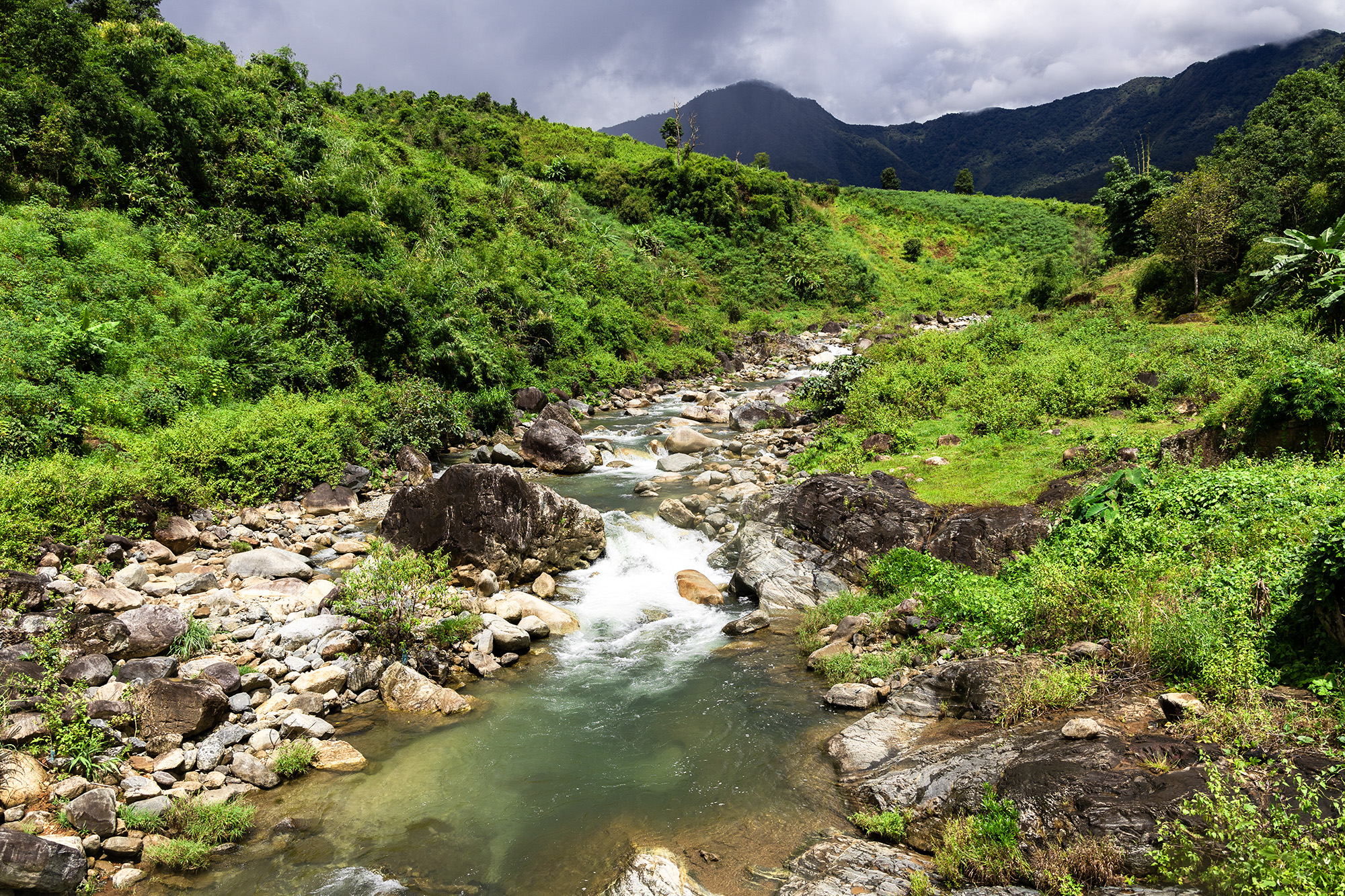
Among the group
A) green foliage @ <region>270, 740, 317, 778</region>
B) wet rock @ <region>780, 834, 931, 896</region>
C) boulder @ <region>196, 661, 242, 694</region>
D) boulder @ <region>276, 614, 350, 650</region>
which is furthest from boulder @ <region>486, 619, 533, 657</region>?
wet rock @ <region>780, 834, 931, 896</region>

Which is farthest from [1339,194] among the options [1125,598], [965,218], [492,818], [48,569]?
[965,218]

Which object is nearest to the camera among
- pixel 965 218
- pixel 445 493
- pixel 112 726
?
pixel 112 726

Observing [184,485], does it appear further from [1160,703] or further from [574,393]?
[574,393]

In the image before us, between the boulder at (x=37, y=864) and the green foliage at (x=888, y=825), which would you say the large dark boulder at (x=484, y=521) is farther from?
the green foliage at (x=888, y=825)

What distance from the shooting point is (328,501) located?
1527 centimetres

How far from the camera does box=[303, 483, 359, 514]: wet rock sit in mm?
15070

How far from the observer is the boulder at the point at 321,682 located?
28.0ft

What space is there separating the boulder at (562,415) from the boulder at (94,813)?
61.0 ft

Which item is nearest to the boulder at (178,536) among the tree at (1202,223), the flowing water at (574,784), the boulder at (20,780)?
the flowing water at (574,784)

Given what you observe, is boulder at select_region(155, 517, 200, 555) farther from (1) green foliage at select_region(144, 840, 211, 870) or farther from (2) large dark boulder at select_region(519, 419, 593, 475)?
Answer: (2) large dark boulder at select_region(519, 419, 593, 475)

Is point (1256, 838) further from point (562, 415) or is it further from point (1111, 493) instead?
point (562, 415)

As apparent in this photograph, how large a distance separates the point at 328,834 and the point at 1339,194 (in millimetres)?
37331

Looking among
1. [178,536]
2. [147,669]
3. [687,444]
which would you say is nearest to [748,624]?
[147,669]

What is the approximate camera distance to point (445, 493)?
1265cm
